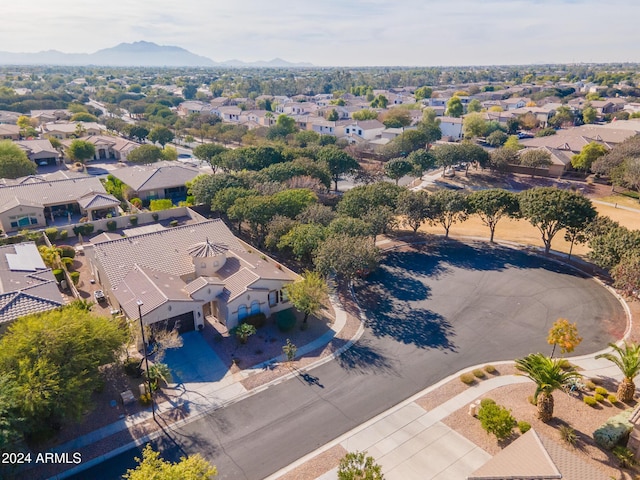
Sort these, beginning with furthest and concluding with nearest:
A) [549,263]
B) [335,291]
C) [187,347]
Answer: [549,263] → [335,291] → [187,347]

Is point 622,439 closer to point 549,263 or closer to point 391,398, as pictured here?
point 391,398

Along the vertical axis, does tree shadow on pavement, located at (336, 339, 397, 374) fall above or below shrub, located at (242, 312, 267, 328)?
below

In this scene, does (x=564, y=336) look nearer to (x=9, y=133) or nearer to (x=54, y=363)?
(x=54, y=363)

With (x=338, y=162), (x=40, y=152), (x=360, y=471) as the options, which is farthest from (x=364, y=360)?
(x=40, y=152)

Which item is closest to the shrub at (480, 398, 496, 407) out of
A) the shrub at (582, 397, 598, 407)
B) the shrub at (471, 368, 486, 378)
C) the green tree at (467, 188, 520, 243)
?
the shrub at (471, 368, 486, 378)

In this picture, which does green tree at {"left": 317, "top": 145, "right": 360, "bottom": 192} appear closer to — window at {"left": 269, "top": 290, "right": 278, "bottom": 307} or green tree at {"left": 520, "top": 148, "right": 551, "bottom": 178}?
green tree at {"left": 520, "top": 148, "right": 551, "bottom": 178}

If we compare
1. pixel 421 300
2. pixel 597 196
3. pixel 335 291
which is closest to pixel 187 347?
pixel 335 291

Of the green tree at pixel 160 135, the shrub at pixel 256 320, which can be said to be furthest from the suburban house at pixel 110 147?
the shrub at pixel 256 320
